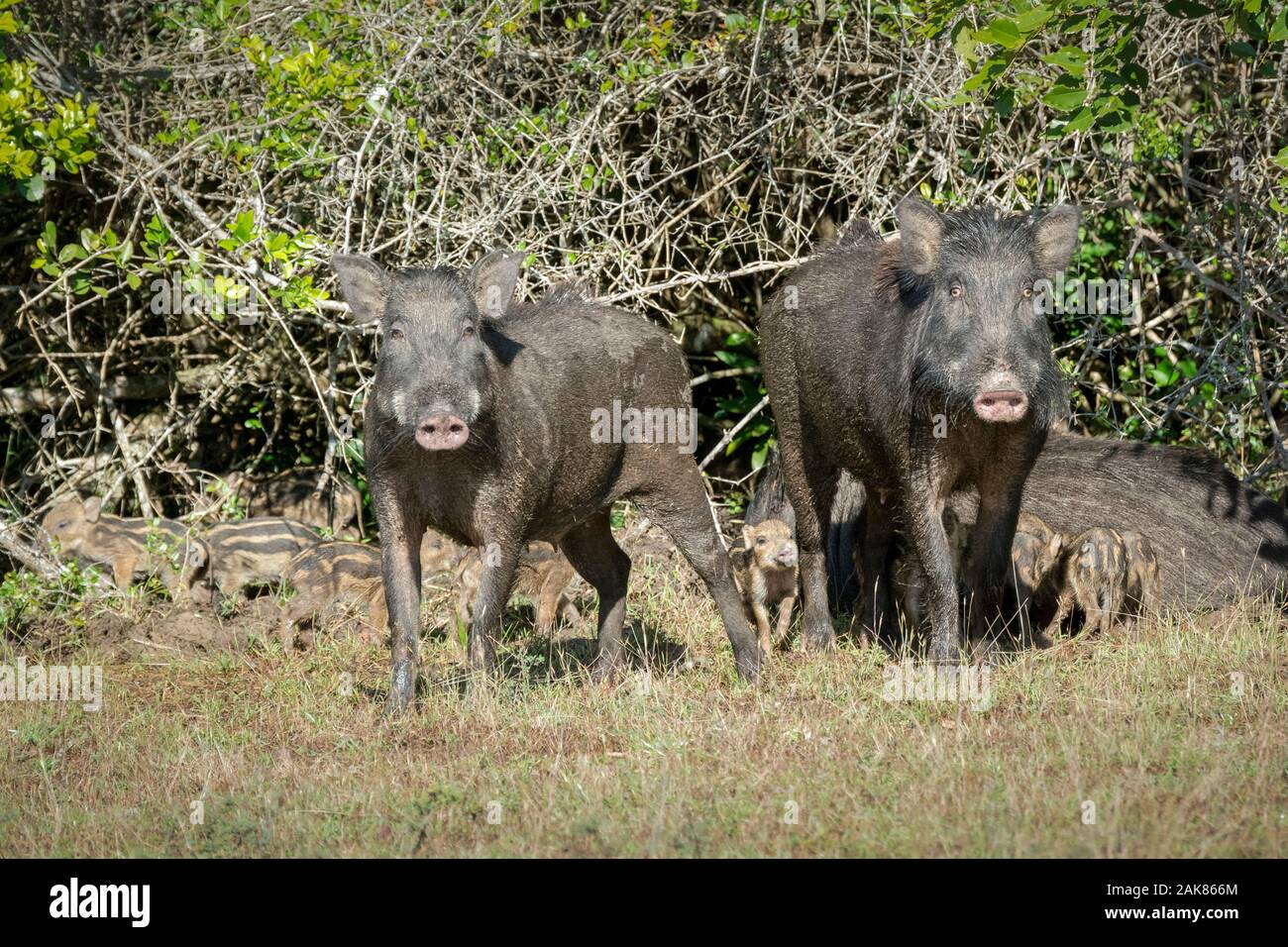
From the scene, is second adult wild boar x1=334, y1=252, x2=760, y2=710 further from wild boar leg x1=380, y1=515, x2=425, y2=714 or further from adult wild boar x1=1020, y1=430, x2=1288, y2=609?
adult wild boar x1=1020, y1=430, x2=1288, y2=609

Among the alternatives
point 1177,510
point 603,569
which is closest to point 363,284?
point 603,569

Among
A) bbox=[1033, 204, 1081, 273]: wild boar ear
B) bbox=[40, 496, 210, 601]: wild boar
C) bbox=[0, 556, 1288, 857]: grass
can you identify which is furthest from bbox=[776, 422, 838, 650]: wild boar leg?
bbox=[40, 496, 210, 601]: wild boar

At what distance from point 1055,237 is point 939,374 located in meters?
0.81

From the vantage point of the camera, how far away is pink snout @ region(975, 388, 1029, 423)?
19.2 ft

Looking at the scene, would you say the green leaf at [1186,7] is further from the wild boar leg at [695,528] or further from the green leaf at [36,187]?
the green leaf at [36,187]

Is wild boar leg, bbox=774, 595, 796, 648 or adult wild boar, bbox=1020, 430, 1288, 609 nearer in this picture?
wild boar leg, bbox=774, 595, 796, 648

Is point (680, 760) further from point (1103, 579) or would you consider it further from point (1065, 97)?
point (1065, 97)

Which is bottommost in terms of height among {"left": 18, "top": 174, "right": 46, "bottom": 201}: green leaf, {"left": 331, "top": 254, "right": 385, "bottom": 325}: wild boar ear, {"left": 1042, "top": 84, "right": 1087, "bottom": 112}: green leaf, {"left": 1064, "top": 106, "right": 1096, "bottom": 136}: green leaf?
{"left": 331, "top": 254, "right": 385, "bottom": 325}: wild boar ear

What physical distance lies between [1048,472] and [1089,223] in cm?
200

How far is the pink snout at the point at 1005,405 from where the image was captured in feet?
19.2

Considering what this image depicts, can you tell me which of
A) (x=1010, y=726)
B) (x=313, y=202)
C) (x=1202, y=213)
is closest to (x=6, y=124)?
(x=313, y=202)

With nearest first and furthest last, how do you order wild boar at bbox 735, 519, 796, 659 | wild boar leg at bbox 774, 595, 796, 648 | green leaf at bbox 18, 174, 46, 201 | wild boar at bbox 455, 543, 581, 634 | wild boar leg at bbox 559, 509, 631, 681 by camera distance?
wild boar leg at bbox 559, 509, 631, 681
green leaf at bbox 18, 174, 46, 201
wild boar at bbox 735, 519, 796, 659
wild boar leg at bbox 774, 595, 796, 648
wild boar at bbox 455, 543, 581, 634

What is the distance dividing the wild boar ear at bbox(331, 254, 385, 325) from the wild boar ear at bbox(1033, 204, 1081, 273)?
2.67 metres

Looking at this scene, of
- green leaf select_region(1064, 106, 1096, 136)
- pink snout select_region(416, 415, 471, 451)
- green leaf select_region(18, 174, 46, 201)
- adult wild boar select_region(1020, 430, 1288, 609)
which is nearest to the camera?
pink snout select_region(416, 415, 471, 451)
